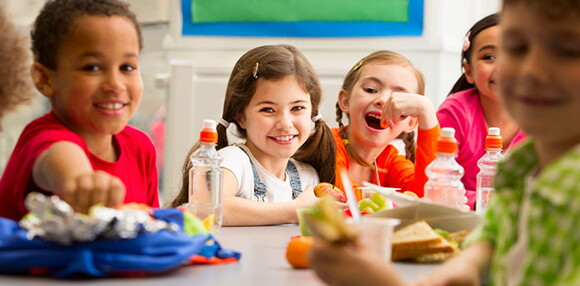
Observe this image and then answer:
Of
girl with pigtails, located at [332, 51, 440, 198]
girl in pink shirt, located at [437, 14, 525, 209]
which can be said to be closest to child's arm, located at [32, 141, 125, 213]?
girl with pigtails, located at [332, 51, 440, 198]

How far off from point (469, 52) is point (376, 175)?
489 mm

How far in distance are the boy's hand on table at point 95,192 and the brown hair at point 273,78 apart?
3.00 feet

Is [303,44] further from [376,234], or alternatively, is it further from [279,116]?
[376,234]

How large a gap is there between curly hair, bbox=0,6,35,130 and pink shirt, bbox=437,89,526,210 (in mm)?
1245

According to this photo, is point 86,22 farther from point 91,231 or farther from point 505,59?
point 505,59

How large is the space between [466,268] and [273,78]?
1.28 metres

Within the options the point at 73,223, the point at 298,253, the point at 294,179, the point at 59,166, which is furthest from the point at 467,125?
the point at 73,223

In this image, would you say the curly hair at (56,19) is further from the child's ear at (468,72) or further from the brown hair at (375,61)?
the child's ear at (468,72)

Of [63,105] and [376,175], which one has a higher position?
[63,105]

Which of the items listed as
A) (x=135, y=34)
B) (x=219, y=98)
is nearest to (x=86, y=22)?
(x=135, y=34)

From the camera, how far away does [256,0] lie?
321 cm

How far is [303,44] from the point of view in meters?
3.21

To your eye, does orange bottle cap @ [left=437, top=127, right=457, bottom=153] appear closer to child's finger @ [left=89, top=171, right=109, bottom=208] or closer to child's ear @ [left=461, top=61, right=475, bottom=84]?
child's finger @ [left=89, top=171, right=109, bottom=208]

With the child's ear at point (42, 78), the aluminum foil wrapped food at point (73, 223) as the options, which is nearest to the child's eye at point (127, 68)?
the child's ear at point (42, 78)
